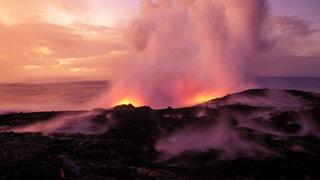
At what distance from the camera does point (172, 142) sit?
2606 cm

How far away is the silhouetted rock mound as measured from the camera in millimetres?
17219

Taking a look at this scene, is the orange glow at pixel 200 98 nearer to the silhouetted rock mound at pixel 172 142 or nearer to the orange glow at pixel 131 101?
the orange glow at pixel 131 101

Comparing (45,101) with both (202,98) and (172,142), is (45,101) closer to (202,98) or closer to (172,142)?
(202,98)

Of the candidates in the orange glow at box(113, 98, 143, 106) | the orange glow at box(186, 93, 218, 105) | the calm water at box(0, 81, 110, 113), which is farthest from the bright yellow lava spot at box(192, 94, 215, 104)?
the calm water at box(0, 81, 110, 113)

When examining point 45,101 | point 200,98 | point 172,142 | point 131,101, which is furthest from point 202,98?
point 45,101

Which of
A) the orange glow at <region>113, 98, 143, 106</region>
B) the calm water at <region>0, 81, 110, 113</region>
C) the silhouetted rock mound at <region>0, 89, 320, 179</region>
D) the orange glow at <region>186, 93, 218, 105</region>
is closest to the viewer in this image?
the silhouetted rock mound at <region>0, 89, 320, 179</region>

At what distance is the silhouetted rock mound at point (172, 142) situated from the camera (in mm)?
17219

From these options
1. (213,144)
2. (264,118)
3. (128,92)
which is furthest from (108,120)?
(128,92)

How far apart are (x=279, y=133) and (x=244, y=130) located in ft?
10.4

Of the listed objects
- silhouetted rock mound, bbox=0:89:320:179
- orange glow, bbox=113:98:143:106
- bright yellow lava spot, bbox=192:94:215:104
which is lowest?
silhouetted rock mound, bbox=0:89:320:179

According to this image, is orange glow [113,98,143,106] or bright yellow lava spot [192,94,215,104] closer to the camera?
orange glow [113,98,143,106]

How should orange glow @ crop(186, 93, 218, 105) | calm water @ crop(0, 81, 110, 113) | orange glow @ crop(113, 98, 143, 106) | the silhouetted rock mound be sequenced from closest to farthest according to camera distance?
the silhouetted rock mound, orange glow @ crop(113, 98, 143, 106), orange glow @ crop(186, 93, 218, 105), calm water @ crop(0, 81, 110, 113)

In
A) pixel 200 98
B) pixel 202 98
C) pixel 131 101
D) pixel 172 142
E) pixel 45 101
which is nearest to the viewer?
pixel 172 142

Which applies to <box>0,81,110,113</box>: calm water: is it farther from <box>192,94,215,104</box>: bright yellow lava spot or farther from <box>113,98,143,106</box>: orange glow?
<box>192,94,215,104</box>: bright yellow lava spot
